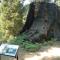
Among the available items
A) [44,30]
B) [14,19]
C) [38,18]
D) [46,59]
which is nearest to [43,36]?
[44,30]

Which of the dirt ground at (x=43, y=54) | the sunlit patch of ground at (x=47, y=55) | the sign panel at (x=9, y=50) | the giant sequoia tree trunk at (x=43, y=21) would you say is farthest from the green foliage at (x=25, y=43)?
the sign panel at (x=9, y=50)

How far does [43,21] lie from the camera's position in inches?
358

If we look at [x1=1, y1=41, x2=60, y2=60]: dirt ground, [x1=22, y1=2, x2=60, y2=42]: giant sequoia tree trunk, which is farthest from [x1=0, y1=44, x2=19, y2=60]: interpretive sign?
[x1=22, y1=2, x2=60, y2=42]: giant sequoia tree trunk

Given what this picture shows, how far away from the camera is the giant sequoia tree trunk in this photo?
8961mm

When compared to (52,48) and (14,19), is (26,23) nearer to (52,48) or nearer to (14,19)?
(14,19)

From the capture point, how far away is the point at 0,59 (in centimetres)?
441

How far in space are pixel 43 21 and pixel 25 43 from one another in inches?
72.0

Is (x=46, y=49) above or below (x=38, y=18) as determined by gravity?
below

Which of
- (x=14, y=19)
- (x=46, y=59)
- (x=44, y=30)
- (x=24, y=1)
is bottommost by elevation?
(x=46, y=59)

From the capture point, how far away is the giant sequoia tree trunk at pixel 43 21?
8961mm

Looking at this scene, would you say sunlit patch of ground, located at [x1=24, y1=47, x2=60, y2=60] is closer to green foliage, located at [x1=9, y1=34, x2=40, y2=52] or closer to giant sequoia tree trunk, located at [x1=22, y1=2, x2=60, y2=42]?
green foliage, located at [x1=9, y1=34, x2=40, y2=52]

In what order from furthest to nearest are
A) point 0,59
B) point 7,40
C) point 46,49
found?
point 7,40, point 46,49, point 0,59

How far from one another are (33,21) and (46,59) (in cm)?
338

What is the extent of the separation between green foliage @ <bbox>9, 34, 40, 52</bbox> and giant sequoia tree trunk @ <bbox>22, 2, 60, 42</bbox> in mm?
587
